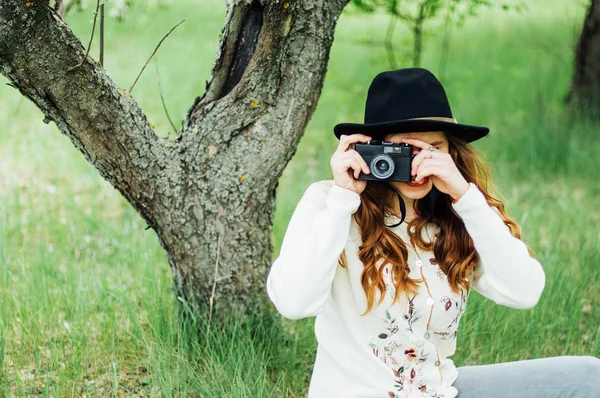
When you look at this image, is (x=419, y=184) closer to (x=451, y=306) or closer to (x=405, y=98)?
(x=405, y=98)

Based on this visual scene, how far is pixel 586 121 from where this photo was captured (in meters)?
6.04

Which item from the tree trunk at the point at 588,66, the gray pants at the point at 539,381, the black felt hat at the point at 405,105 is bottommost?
the gray pants at the point at 539,381

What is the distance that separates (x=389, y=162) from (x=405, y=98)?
0.74 feet

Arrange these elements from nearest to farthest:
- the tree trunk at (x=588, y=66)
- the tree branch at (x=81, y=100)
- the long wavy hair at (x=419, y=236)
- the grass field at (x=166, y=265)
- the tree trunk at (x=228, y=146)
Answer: the long wavy hair at (x=419, y=236) → the tree branch at (x=81, y=100) → the tree trunk at (x=228, y=146) → the grass field at (x=166, y=265) → the tree trunk at (x=588, y=66)

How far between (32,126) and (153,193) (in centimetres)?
416

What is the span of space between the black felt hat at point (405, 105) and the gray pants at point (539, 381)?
0.73m

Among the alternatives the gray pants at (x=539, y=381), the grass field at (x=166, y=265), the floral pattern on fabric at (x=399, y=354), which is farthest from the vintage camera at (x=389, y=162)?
the grass field at (x=166, y=265)

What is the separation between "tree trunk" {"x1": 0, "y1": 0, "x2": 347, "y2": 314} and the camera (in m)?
2.35

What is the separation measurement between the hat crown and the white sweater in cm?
26

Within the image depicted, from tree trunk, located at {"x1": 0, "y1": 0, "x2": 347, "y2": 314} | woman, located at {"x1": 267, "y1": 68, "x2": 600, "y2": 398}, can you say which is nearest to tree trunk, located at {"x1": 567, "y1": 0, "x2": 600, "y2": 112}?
tree trunk, located at {"x1": 0, "y1": 0, "x2": 347, "y2": 314}

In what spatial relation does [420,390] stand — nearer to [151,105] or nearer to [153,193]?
[153,193]

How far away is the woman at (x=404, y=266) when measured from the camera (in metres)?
1.80

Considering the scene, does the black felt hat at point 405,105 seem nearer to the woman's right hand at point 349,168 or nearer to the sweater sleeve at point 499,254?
the woman's right hand at point 349,168

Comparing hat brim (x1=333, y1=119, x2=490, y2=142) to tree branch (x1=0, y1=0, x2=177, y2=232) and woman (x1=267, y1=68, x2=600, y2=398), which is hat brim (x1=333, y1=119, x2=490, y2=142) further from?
tree branch (x1=0, y1=0, x2=177, y2=232)
